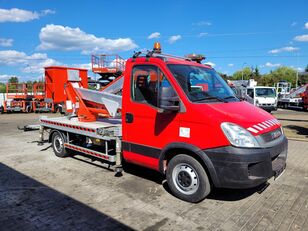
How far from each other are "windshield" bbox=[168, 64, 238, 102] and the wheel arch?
2.47 feet

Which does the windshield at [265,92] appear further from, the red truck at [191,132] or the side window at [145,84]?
the side window at [145,84]

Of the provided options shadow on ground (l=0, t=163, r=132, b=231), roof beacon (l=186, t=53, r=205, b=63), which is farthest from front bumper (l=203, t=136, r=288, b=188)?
roof beacon (l=186, t=53, r=205, b=63)

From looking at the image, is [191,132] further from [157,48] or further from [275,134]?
[157,48]

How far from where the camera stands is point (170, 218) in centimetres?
382

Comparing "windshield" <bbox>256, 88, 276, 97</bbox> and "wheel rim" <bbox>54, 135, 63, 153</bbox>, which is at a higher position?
"windshield" <bbox>256, 88, 276, 97</bbox>

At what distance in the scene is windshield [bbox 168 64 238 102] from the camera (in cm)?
436

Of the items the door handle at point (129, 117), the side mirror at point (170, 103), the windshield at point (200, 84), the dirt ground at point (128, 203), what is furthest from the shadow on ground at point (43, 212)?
the windshield at point (200, 84)

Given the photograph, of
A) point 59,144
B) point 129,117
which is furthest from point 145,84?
point 59,144

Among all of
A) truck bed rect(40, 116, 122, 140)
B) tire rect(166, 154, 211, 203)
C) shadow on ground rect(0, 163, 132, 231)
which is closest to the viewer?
shadow on ground rect(0, 163, 132, 231)

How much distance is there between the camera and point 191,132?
412cm

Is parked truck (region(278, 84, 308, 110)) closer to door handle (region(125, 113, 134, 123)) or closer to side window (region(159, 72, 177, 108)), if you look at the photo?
door handle (region(125, 113, 134, 123))

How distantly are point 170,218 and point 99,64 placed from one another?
20.1 metres

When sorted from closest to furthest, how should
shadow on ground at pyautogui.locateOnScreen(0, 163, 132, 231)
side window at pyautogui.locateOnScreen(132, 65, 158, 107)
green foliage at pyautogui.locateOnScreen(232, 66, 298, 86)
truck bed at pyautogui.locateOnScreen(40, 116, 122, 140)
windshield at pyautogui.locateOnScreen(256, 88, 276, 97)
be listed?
shadow on ground at pyautogui.locateOnScreen(0, 163, 132, 231) → side window at pyautogui.locateOnScreen(132, 65, 158, 107) → truck bed at pyautogui.locateOnScreen(40, 116, 122, 140) → windshield at pyautogui.locateOnScreen(256, 88, 276, 97) → green foliage at pyautogui.locateOnScreen(232, 66, 298, 86)

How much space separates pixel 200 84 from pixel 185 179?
165cm
